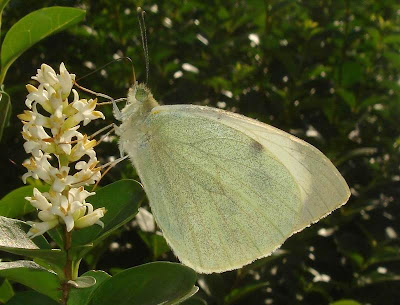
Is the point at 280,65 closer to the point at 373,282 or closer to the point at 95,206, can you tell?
the point at 373,282

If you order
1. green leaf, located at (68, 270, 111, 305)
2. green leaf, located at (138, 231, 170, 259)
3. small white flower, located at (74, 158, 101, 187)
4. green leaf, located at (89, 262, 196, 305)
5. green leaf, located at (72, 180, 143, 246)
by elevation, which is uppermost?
small white flower, located at (74, 158, 101, 187)

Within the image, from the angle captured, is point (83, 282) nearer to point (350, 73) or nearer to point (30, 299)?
point (30, 299)

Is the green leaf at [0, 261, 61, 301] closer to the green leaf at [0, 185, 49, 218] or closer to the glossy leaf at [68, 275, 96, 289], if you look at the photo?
the glossy leaf at [68, 275, 96, 289]

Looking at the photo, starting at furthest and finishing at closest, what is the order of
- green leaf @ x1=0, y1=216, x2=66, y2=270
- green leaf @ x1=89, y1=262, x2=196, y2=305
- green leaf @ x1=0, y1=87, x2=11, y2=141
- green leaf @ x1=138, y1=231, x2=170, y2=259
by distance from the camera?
green leaf @ x1=138, y1=231, x2=170, y2=259 < green leaf @ x1=0, y1=87, x2=11, y2=141 < green leaf @ x1=89, y1=262, x2=196, y2=305 < green leaf @ x1=0, y1=216, x2=66, y2=270

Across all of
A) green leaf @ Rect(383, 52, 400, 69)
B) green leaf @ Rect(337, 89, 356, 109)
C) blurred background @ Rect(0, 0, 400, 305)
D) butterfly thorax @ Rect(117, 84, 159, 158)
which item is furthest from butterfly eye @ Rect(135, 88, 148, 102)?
green leaf @ Rect(383, 52, 400, 69)

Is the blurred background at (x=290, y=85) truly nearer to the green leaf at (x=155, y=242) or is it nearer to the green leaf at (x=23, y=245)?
the green leaf at (x=155, y=242)

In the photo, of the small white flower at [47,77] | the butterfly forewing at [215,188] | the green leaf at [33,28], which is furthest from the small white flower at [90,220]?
the butterfly forewing at [215,188]

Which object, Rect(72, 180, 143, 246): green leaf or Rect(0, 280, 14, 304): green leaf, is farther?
Rect(0, 280, 14, 304): green leaf
